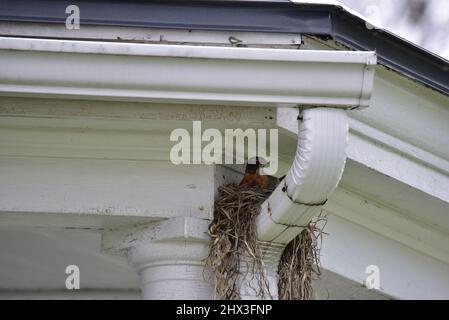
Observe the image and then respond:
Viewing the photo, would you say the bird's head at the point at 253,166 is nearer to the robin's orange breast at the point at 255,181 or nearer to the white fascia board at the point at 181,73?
the robin's orange breast at the point at 255,181

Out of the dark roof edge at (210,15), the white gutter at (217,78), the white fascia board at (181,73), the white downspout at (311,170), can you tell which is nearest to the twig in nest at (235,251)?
the white downspout at (311,170)

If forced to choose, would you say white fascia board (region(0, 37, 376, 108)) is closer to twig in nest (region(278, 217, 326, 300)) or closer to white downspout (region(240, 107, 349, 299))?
white downspout (region(240, 107, 349, 299))

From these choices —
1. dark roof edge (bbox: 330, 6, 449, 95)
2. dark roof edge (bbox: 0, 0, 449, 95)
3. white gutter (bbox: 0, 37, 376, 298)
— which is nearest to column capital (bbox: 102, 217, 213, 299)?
white gutter (bbox: 0, 37, 376, 298)

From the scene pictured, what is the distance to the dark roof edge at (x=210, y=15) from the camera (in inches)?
163

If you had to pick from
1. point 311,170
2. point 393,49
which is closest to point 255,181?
point 311,170

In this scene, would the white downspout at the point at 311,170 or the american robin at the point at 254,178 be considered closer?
the white downspout at the point at 311,170

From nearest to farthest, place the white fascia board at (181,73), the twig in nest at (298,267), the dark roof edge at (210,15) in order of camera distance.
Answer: the white fascia board at (181,73)
the dark roof edge at (210,15)
the twig in nest at (298,267)

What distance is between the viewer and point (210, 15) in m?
4.18

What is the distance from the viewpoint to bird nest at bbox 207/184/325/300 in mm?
4203

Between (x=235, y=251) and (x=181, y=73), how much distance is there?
639mm

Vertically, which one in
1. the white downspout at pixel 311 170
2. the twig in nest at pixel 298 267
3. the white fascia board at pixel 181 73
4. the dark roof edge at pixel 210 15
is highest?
the dark roof edge at pixel 210 15

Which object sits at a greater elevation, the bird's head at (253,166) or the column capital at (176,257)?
the bird's head at (253,166)

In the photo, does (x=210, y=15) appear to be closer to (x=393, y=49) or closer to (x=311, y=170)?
(x=311, y=170)

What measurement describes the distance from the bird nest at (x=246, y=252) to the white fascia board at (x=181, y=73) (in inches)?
18.0
